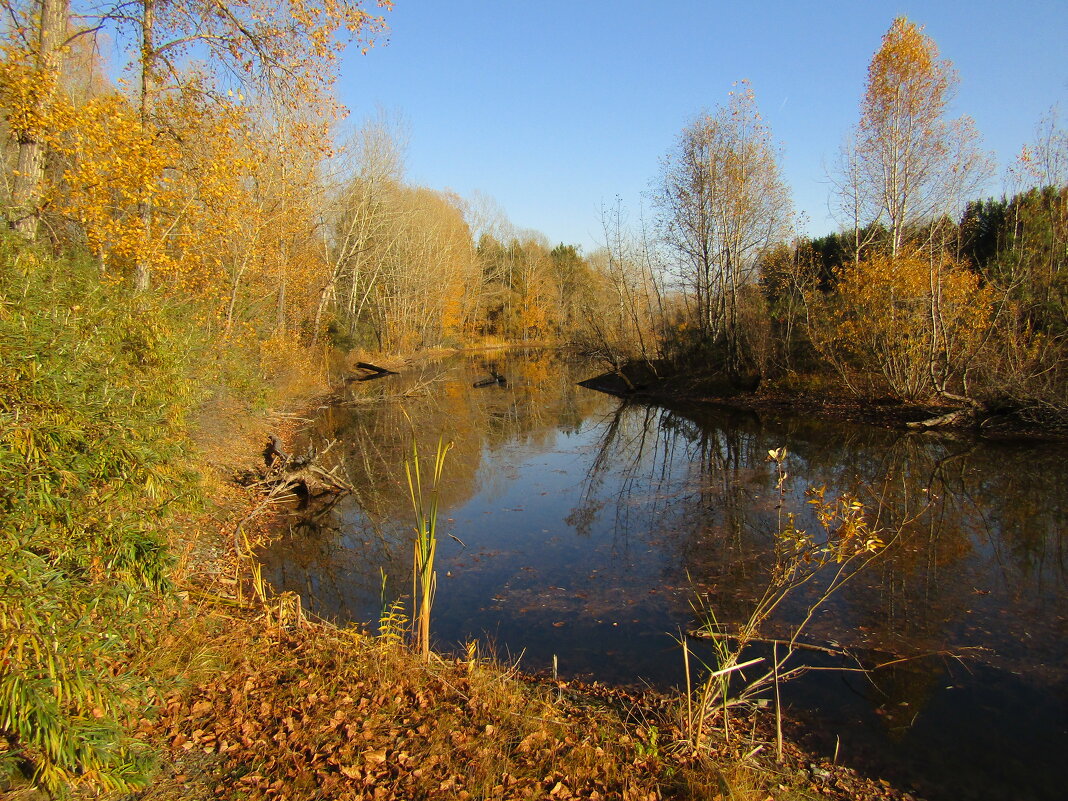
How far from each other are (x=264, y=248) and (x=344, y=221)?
18861 millimetres

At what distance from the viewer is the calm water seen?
16.2 ft

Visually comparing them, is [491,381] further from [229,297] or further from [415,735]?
[415,735]

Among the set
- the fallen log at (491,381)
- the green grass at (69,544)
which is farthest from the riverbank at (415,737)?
the fallen log at (491,381)

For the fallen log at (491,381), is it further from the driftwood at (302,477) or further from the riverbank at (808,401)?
the driftwood at (302,477)

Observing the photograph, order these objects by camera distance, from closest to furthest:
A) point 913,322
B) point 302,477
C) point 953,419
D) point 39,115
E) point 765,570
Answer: point 39,115 < point 765,570 < point 302,477 < point 953,419 < point 913,322

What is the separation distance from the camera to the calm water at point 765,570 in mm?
4945

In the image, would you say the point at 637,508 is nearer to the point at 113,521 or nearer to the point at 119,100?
the point at 113,521

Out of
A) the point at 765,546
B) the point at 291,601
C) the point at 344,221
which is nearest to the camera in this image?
the point at 291,601

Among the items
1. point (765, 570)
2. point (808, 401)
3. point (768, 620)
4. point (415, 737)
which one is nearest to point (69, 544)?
point (415, 737)

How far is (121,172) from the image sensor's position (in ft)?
26.8

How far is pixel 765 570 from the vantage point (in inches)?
310

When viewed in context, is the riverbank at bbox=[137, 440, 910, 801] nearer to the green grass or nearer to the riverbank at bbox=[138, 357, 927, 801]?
the riverbank at bbox=[138, 357, 927, 801]

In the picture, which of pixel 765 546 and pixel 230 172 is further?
pixel 230 172

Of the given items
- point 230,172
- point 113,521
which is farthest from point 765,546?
point 230,172
